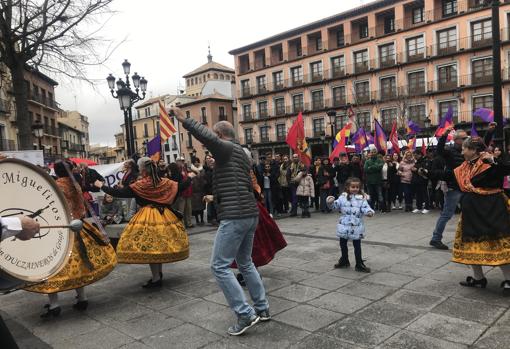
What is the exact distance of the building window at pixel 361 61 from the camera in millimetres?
44031

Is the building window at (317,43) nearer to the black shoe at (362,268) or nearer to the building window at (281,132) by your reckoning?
the building window at (281,132)

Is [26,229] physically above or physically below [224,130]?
below

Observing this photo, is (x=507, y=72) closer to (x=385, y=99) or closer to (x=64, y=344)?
(x=385, y=99)

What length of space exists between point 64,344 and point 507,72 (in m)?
40.3

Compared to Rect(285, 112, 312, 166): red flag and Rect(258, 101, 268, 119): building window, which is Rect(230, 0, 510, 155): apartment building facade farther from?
Rect(285, 112, 312, 166): red flag

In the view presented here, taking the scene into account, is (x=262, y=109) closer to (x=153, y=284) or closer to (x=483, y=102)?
(x=483, y=102)

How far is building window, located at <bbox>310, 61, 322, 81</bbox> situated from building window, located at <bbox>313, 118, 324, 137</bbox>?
4710 millimetres

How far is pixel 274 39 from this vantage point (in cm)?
5222

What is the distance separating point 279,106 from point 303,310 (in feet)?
159

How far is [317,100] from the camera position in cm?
4809

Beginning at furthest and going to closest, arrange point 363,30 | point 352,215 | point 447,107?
point 363,30 < point 447,107 < point 352,215

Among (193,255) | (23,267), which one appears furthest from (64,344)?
(193,255)

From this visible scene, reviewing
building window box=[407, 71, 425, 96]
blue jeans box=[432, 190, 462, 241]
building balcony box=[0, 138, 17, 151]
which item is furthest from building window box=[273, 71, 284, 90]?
blue jeans box=[432, 190, 462, 241]

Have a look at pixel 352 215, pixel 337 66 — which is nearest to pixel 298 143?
pixel 352 215
